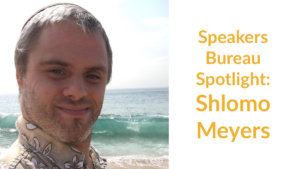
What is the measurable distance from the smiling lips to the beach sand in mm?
5632

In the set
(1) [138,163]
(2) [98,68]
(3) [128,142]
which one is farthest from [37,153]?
(3) [128,142]

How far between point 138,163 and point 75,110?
6201 millimetres

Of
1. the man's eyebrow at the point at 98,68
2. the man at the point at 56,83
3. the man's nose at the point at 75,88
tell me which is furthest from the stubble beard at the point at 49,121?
the man's eyebrow at the point at 98,68

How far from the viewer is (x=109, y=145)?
979cm

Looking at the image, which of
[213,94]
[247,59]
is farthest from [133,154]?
[247,59]

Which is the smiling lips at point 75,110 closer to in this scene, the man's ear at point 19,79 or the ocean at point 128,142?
the man's ear at point 19,79

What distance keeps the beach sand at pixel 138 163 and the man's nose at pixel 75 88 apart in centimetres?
572

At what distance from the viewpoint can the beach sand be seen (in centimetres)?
662

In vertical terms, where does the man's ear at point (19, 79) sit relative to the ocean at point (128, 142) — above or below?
above

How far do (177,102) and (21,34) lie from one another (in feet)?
13.8

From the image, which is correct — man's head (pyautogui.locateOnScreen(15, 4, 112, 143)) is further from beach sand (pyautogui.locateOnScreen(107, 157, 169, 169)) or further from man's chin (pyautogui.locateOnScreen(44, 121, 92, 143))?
beach sand (pyautogui.locateOnScreen(107, 157, 169, 169))

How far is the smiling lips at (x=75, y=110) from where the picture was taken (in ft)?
3.61

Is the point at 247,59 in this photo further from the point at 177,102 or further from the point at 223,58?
the point at 177,102

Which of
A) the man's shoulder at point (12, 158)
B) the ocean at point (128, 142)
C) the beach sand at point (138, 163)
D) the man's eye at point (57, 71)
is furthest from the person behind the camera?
the ocean at point (128, 142)
